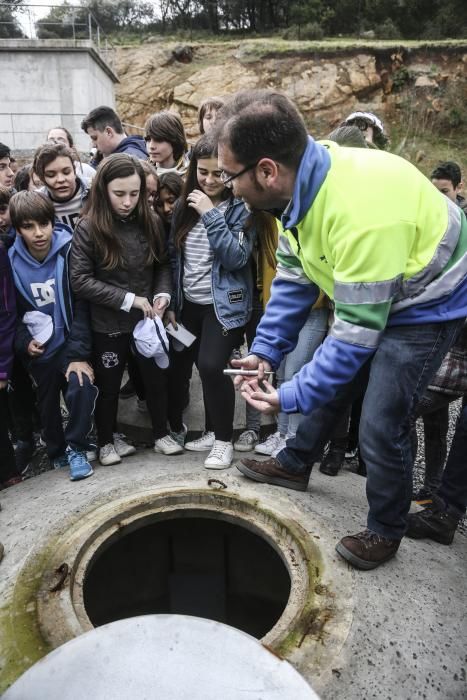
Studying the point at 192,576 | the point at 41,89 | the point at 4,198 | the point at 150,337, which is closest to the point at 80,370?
the point at 150,337

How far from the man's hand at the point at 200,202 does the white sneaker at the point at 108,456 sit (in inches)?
53.3

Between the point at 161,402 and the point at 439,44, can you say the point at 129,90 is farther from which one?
the point at 161,402

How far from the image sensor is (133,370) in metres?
3.44

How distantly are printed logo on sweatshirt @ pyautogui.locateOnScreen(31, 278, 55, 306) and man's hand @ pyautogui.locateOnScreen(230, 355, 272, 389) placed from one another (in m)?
1.22

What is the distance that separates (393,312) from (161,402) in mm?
1652

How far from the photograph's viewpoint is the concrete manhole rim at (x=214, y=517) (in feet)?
5.55

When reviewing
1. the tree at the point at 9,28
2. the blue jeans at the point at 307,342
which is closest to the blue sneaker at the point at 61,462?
the blue jeans at the point at 307,342

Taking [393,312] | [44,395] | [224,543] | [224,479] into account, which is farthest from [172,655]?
[44,395]

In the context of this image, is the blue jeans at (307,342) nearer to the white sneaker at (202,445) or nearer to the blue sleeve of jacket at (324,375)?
the white sneaker at (202,445)

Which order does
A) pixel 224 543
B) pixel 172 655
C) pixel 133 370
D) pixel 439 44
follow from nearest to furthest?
pixel 172 655
pixel 224 543
pixel 133 370
pixel 439 44

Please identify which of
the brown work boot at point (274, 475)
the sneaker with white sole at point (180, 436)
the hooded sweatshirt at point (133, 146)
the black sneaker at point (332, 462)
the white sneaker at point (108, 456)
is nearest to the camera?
the brown work boot at point (274, 475)

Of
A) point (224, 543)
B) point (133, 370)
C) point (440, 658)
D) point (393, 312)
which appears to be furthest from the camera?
point (133, 370)

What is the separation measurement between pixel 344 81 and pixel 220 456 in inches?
680

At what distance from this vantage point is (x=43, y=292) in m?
2.83
